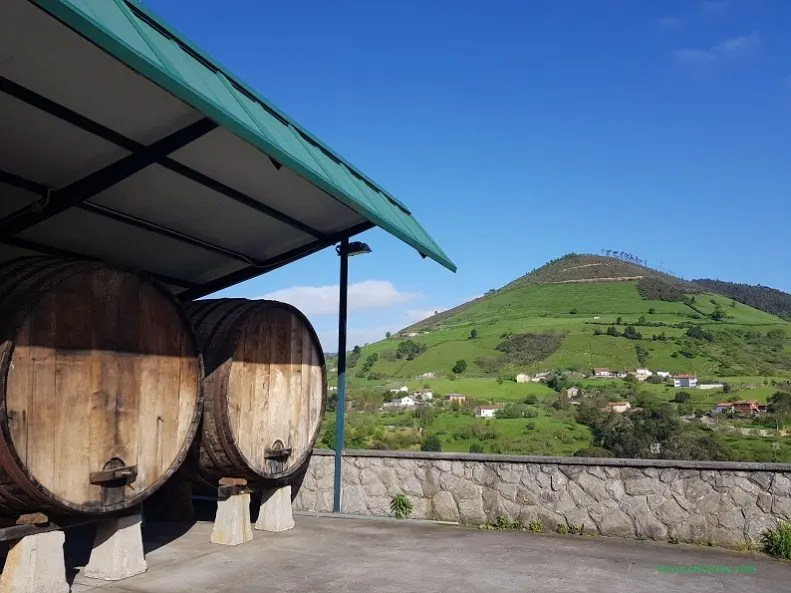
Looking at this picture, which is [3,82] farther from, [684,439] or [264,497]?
[684,439]

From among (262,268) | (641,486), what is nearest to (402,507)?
(641,486)

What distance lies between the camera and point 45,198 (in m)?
5.22

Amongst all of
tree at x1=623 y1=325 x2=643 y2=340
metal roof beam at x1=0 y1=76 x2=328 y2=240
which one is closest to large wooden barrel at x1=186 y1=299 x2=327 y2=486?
metal roof beam at x1=0 y1=76 x2=328 y2=240

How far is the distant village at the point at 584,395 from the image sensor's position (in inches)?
1625

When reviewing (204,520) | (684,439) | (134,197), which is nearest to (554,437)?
(684,439)

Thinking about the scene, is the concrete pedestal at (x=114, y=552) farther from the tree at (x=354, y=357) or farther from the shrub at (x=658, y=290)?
the shrub at (x=658, y=290)

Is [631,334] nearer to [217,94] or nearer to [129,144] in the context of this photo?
[129,144]

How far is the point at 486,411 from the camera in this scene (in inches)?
1753

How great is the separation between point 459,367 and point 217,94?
210ft

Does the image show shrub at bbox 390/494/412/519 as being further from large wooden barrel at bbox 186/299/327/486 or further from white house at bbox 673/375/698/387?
white house at bbox 673/375/698/387

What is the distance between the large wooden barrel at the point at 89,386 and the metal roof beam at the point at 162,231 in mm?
846

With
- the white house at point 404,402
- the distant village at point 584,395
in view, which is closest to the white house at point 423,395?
the distant village at point 584,395

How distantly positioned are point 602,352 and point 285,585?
6576 centimetres

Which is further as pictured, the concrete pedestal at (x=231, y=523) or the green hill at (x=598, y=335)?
the green hill at (x=598, y=335)
